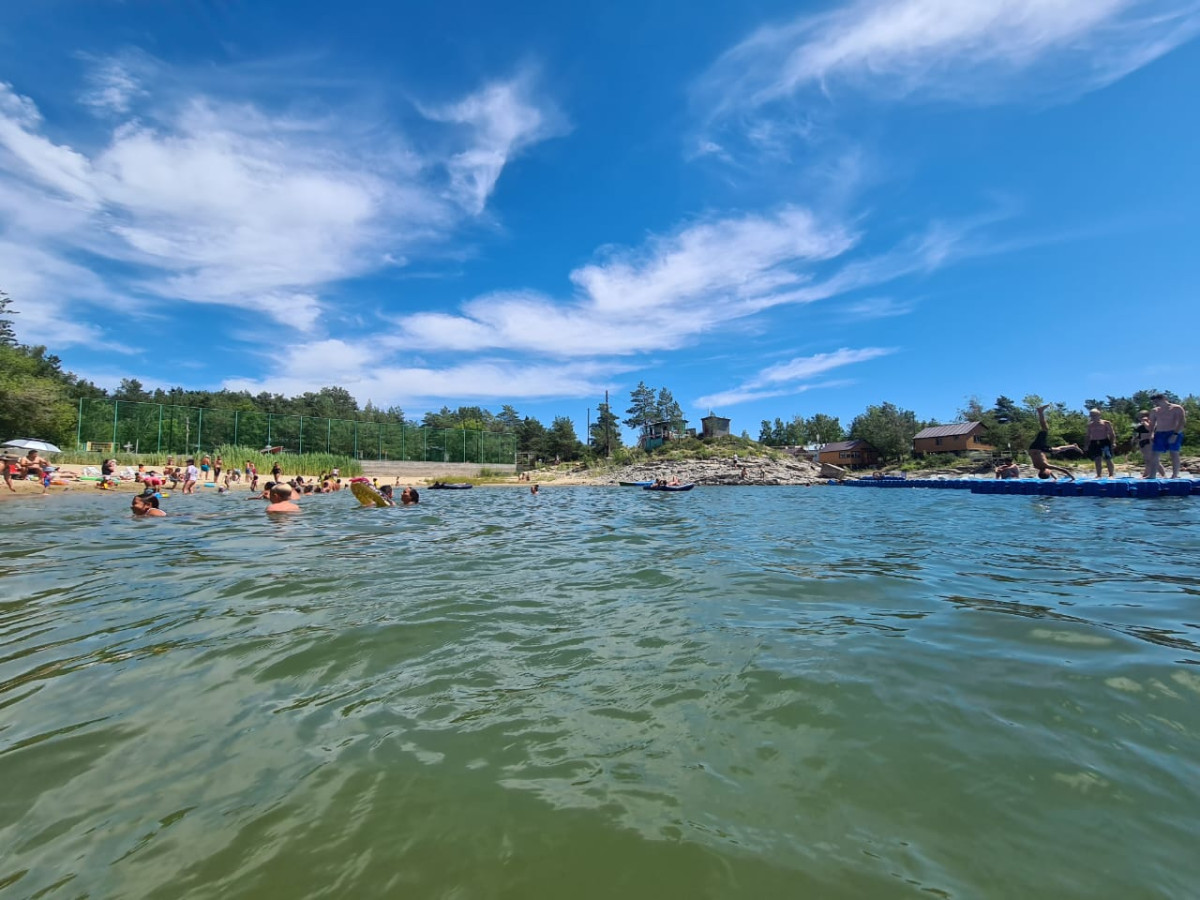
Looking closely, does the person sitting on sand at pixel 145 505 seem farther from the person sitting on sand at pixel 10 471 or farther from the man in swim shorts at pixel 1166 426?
the man in swim shorts at pixel 1166 426

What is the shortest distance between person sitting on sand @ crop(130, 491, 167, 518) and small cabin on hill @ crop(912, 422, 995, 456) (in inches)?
3296

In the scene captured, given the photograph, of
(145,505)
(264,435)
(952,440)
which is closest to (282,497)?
(145,505)

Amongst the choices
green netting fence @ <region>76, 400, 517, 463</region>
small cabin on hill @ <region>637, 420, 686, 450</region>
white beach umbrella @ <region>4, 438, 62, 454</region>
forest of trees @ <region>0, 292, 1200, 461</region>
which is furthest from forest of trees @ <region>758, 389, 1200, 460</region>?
white beach umbrella @ <region>4, 438, 62, 454</region>

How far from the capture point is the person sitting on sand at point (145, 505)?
15.1 metres

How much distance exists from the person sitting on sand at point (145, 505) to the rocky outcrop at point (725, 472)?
4631 cm

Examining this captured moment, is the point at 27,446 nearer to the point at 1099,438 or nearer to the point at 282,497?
the point at 282,497

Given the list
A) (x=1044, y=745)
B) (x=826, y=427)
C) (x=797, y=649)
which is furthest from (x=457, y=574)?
(x=826, y=427)

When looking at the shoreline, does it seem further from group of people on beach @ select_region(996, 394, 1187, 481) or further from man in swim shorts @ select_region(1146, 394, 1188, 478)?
man in swim shorts @ select_region(1146, 394, 1188, 478)

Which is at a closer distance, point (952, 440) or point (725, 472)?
point (725, 472)

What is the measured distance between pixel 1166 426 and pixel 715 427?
201 feet

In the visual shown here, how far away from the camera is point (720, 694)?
342 centimetres

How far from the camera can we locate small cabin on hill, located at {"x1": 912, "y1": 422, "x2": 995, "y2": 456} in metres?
72.8

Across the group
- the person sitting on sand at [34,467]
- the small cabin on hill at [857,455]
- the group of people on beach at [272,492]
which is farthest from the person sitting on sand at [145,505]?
the small cabin on hill at [857,455]

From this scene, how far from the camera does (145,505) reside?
1528 centimetres
